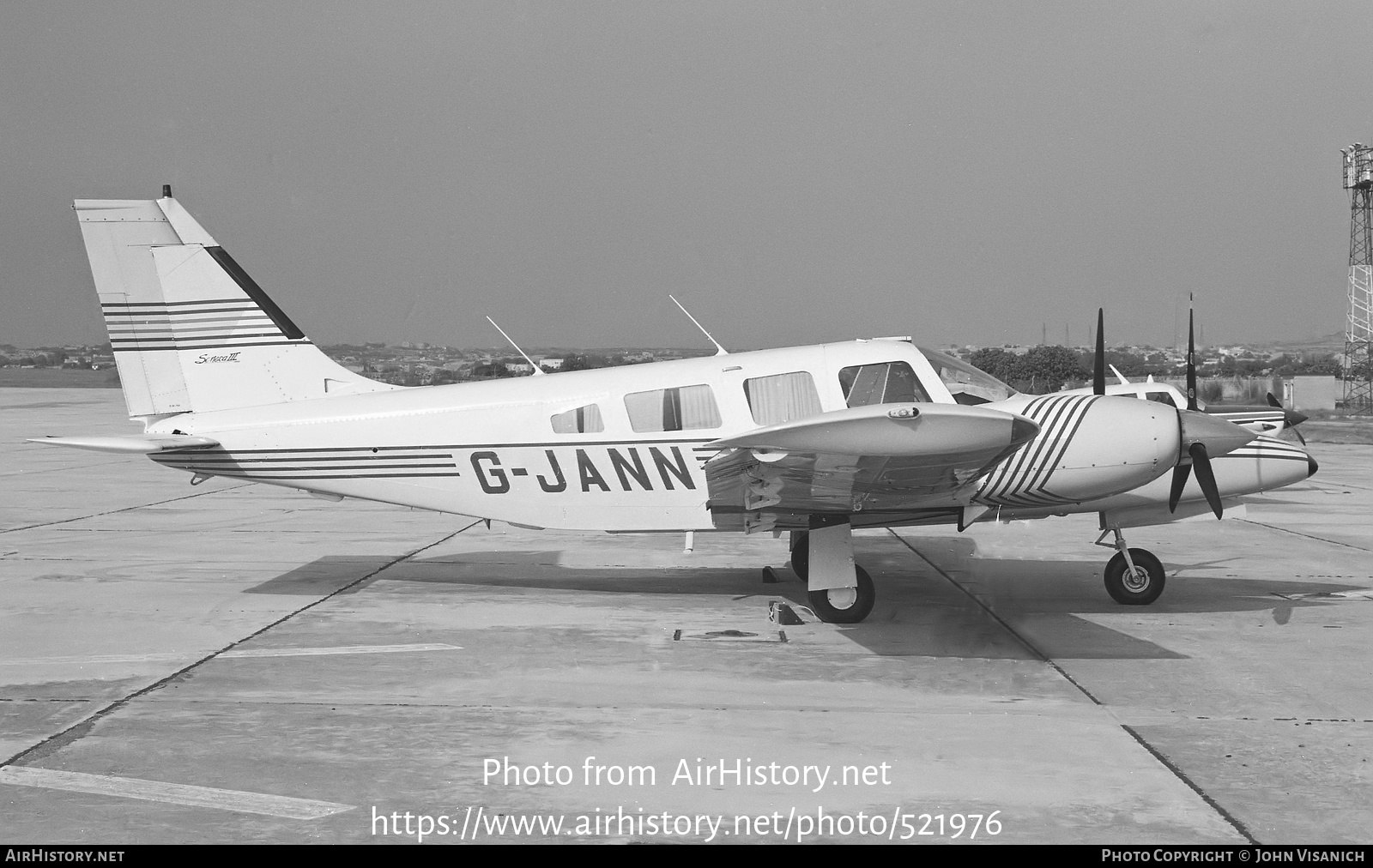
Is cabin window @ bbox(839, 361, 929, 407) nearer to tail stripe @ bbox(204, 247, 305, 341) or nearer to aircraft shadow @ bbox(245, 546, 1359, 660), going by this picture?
aircraft shadow @ bbox(245, 546, 1359, 660)

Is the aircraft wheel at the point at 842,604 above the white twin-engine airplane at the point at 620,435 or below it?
below

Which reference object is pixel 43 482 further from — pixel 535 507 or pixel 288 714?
pixel 288 714

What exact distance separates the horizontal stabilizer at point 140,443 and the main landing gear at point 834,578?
5370 millimetres

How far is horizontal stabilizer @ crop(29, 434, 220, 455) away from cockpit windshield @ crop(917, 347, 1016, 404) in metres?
6.34

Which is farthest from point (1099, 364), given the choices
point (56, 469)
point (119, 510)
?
point (56, 469)

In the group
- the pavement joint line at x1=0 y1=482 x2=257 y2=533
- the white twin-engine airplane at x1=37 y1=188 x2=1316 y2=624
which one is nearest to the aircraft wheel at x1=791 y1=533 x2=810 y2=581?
the white twin-engine airplane at x1=37 y1=188 x2=1316 y2=624

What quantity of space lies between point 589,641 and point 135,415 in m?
5.06

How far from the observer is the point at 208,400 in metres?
10.3

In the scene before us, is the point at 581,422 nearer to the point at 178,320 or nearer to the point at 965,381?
the point at 965,381

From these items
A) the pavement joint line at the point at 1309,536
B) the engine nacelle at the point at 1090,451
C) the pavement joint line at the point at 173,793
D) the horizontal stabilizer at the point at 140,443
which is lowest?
the pavement joint line at the point at 1309,536

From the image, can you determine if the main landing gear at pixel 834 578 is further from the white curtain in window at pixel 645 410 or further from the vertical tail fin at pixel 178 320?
the vertical tail fin at pixel 178 320

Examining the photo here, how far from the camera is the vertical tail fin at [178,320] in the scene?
10242 millimetres

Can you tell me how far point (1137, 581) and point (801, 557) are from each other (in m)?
3.01

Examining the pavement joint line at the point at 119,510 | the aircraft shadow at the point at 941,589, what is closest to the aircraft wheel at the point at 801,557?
the aircraft shadow at the point at 941,589
